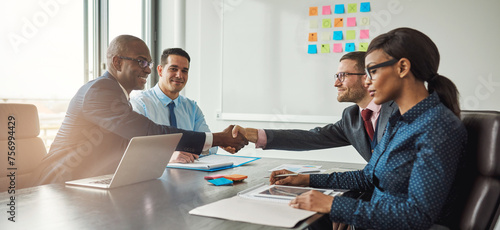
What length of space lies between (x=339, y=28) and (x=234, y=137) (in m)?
1.82

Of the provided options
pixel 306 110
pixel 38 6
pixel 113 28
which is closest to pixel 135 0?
pixel 113 28

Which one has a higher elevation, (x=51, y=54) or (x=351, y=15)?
(x=351, y=15)

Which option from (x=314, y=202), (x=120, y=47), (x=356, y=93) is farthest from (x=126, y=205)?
(x=356, y=93)

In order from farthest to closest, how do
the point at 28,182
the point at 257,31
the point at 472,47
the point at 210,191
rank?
1. the point at 257,31
2. the point at 472,47
3. the point at 28,182
4. the point at 210,191

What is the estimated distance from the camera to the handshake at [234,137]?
2262 millimetres

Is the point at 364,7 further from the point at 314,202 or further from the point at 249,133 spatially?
the point at 314,202

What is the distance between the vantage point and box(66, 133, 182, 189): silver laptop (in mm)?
1419

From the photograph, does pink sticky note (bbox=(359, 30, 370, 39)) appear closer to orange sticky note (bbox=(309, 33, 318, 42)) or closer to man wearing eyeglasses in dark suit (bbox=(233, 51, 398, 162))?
orange sticky note (bbox=(309, 33, 318, 42))

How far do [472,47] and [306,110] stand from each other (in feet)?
4.76

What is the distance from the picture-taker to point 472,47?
3.28 m

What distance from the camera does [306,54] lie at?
375 cm

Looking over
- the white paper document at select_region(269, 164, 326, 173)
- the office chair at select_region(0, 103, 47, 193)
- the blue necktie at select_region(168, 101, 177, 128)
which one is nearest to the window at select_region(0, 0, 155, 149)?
the office chair at select_region(0, 103, 47, 193)

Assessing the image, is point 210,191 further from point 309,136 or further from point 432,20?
point 432,20

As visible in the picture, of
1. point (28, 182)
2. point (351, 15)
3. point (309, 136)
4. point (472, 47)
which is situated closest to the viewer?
point (28, 182)
